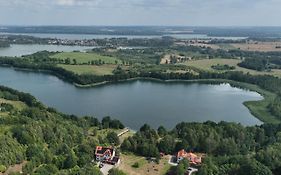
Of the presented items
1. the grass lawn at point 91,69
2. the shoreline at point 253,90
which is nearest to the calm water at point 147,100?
the shoreline at point 253,90

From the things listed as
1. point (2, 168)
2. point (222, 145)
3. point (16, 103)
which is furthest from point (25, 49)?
point (2, 168)

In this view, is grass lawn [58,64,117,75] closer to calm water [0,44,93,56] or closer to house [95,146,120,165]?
calm water [0,44,93,56]

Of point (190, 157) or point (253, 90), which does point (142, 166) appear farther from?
point (253, 90)

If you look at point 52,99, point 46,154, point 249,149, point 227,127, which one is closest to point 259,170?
point 249,149

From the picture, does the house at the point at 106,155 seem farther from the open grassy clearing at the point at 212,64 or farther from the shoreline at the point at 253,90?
the open grassy clearing at the point at 212,64

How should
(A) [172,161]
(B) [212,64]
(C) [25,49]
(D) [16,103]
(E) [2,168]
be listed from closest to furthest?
(E) [2,168] → (A) [172,161] → (D) [16,103] → (B) [212,64] → (C) [25,49]

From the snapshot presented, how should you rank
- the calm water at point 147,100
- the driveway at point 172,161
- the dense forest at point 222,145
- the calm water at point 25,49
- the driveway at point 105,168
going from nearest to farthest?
the dense forest at point 222,145 < the driveway at point 105,168 < the driveway at point 172,161 < the calm water at point 147,100 < the calm water at point 25,49

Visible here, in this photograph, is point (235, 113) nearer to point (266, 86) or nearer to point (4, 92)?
point (266, 86)
